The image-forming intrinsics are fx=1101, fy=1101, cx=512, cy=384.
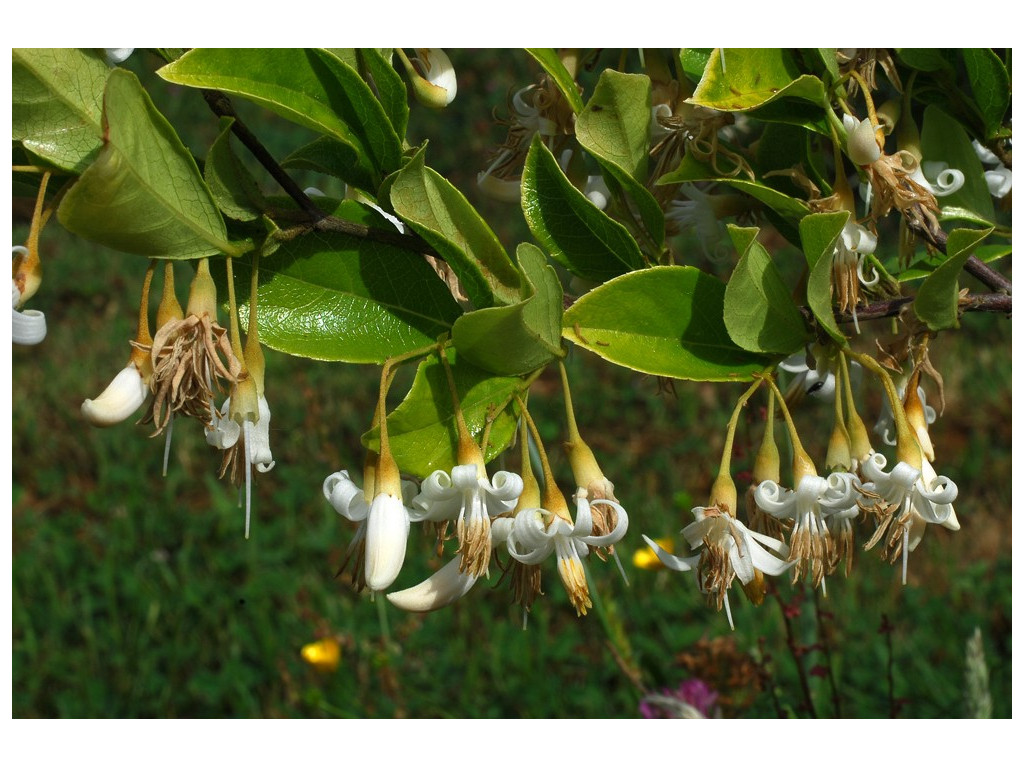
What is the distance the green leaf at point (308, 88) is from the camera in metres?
0.59

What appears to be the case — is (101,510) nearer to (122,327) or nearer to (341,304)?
(122,327)

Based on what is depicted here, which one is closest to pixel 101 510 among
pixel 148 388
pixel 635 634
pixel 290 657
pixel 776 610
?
pixel 290 657

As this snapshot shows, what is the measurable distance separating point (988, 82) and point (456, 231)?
424mm

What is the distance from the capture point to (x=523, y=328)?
0.62 meters

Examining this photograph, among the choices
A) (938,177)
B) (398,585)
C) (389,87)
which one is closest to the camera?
(389,87)

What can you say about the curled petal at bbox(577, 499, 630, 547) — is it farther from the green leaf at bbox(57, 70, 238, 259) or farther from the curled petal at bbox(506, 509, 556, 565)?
the green leaf at bbox(57, 70, 238, 259)

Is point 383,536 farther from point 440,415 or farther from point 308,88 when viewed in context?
point 308,88

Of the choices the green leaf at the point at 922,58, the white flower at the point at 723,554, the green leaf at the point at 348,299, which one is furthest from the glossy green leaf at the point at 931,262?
the green leaf at the point at 348,299

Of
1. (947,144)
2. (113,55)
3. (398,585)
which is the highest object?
(113,55)

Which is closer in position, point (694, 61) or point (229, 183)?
point (229, 183)

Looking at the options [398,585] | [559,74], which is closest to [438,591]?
[559,74]

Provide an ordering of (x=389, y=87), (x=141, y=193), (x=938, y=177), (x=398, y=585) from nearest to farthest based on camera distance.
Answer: (x=141, y=193)
(x=389, y=87)
(x=938, y=177)
(x=398, y=585)

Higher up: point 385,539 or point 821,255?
point 821,255

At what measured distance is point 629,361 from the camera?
26.4 inches
